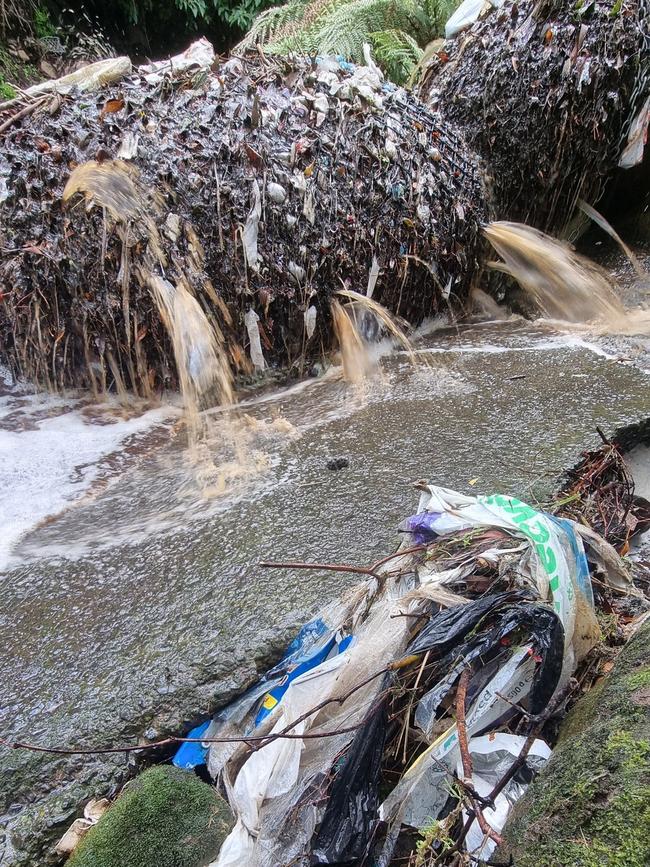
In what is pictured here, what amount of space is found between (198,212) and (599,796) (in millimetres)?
2810

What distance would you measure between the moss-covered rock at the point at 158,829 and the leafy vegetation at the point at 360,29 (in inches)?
221

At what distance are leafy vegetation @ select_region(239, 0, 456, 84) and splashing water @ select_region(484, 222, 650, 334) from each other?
7.99 feet

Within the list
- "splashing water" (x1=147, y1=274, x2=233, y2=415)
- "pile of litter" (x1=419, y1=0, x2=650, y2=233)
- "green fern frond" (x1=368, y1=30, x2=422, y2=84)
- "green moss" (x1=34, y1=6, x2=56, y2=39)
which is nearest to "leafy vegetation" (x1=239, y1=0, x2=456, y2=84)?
"green fern frond" (x1=368, y1=30, x2=422, y2=84)

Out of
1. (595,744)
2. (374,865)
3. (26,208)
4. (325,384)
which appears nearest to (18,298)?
(26,208)

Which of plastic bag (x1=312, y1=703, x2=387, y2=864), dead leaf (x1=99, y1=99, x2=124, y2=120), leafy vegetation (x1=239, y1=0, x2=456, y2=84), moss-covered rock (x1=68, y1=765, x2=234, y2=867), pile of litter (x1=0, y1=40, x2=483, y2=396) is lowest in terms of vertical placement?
moss-covered rock (x1=68, y1=765, x2=234, y2=867)

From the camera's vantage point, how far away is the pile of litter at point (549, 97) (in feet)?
12.1

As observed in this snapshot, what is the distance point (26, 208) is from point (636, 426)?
9.30 feet

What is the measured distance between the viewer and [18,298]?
2.85 m

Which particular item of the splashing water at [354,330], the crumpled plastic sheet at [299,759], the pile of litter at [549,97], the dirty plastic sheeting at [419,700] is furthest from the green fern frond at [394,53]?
the crumpled plastic sheet at [299,759]

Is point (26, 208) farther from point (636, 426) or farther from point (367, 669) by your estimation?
point (636, 426)

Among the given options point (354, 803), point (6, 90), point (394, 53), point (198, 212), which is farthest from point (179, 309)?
point (6, 90)

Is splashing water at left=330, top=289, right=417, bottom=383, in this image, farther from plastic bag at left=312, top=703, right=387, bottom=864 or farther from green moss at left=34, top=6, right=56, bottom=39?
green moss at left=34, top=6, right=56, bottom=39

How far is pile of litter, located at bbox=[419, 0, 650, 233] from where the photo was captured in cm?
368

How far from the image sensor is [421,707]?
1126 millimetres
